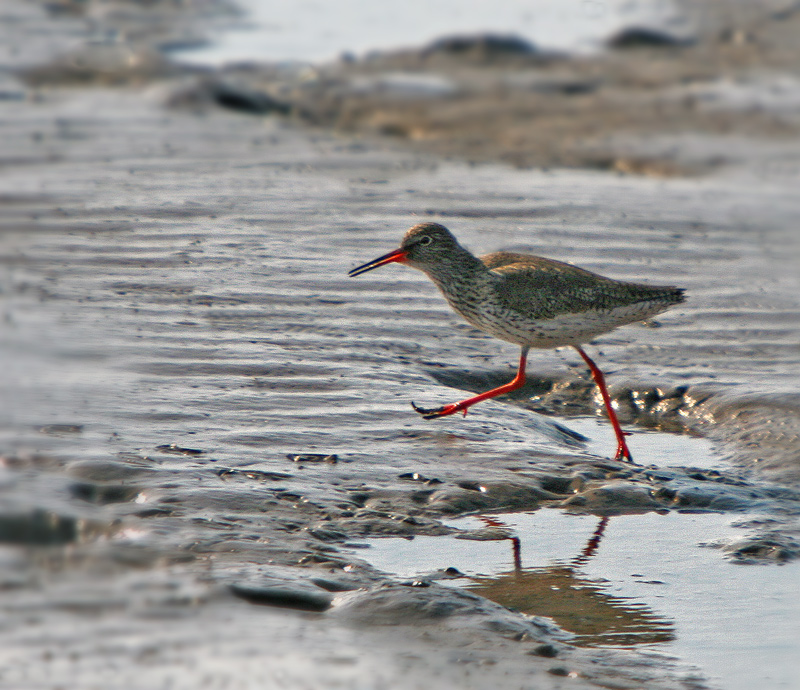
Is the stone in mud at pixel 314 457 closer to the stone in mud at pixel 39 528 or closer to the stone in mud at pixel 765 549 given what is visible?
the stone in mud at pixel 39 528

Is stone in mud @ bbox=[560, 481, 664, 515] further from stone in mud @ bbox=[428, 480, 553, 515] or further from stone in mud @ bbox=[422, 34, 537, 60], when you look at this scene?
stone in mud @ bbox=[422, 34, 537, 60]

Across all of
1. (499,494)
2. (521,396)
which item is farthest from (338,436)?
(521,396)

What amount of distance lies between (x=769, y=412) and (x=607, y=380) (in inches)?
42.9

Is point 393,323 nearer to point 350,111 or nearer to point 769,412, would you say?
point 769,412

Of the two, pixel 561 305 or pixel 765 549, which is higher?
pixel 561 305

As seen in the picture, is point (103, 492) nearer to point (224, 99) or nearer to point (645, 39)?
point (224, 99)

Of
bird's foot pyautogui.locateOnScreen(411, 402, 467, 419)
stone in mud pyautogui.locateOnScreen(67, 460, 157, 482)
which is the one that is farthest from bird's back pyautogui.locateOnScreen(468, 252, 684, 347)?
stone in mud pyautogui.locateOnScreen(67, 460, 157, 482)

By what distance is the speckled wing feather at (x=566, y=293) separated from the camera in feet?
22.1

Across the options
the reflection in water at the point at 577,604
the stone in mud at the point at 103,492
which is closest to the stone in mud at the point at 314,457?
the stone in mud at the point at 103,492

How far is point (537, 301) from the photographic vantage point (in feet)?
22.1

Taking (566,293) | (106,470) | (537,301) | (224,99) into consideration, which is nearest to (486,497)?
(537,301)

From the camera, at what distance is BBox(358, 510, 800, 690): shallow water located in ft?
14.6

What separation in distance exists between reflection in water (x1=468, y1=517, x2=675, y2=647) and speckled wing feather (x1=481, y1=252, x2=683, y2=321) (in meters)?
1.94

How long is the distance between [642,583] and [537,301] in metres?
2.19
